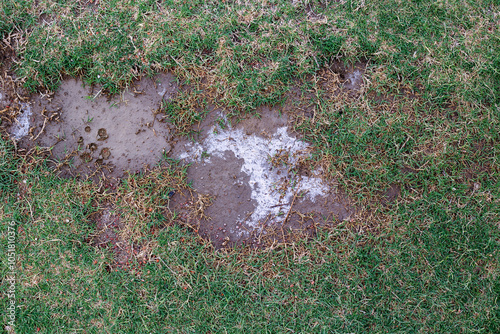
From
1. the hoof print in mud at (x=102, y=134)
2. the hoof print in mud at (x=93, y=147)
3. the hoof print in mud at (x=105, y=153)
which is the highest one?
the hoof print in mud at (x=102, y=134)

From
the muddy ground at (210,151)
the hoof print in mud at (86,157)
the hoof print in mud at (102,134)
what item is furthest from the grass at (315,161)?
the hoof print in mud at (102,134)

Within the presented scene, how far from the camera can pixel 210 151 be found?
8.32ft

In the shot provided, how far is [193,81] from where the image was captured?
2.54 m

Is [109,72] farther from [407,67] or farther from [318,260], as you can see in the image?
[407,67]

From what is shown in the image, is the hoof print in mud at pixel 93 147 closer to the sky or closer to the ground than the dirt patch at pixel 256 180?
closer to the sky

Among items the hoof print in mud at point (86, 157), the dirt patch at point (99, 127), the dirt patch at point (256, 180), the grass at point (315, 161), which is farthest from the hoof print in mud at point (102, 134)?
the dirt patch at point (256, 180)

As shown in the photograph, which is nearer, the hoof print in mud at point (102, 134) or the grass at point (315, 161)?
the grass at point (315, 161)

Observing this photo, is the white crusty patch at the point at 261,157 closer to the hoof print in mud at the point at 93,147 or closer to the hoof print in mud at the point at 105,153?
the hoof print in mud at the point at 105,153

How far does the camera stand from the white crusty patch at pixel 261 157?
250 cm

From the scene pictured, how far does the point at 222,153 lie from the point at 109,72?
1.18 m

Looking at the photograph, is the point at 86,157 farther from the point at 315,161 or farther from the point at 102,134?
the point at 315,161

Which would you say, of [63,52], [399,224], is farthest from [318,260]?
[63,52]

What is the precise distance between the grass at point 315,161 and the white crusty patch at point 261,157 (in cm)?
16

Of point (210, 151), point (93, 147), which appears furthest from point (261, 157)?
point (93, 147)
